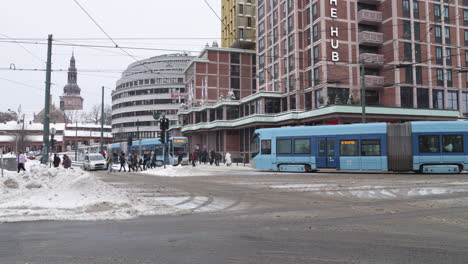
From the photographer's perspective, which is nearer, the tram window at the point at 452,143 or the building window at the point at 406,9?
the tram window at the point at 452,143

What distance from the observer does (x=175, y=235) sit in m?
6.81

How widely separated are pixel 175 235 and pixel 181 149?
1287 inches

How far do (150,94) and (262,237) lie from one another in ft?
329

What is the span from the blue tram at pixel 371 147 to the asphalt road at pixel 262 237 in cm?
1176

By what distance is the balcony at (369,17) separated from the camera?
43656 mm

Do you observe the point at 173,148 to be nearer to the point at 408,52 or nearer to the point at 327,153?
the point at 327,153

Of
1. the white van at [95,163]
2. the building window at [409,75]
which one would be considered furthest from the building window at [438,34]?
the white van at [95,163]

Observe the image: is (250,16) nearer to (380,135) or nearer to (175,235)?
(380,135)

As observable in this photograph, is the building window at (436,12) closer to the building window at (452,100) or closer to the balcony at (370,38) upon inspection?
the balcony at (370,38)

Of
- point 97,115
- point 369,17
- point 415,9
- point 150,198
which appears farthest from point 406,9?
point 97,115

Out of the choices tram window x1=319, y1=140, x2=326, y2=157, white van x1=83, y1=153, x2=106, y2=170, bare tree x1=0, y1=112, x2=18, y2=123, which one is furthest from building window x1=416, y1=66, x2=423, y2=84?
bare tree x1=0, y1=112, x2=18, y2=123

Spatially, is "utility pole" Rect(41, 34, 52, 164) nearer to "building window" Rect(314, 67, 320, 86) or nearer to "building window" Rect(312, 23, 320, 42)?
"building window" Rect(314, 67, 320, 86)

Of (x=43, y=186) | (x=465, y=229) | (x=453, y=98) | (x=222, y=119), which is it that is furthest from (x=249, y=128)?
(x=465, y=229)

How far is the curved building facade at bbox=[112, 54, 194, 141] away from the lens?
101m
